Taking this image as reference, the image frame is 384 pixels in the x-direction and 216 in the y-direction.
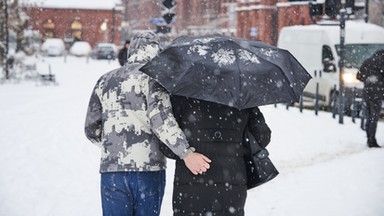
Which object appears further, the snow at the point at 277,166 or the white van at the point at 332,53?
the white van at the point at 332,53

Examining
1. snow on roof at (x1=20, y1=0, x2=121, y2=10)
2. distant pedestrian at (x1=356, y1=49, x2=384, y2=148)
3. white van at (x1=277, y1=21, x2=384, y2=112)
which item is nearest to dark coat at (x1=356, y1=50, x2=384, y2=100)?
distant pedestrian at (x1=356, y1=49, x2=384, y2=148)

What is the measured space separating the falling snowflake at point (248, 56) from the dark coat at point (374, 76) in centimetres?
688

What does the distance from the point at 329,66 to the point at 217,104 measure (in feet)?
43.6

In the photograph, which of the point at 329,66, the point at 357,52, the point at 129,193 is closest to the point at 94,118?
the point at 129,193

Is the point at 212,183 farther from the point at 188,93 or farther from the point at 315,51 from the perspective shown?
the point at 315,51

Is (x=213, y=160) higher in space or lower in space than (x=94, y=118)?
lower

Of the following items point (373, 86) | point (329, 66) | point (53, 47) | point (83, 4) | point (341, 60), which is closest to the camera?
point (373, 86)

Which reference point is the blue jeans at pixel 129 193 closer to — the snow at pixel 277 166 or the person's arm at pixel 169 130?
the person's arm at pixel 169 130

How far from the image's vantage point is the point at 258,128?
4043 mm

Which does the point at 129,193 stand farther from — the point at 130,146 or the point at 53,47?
the point at 53,47

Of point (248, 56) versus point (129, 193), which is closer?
point (248, 56)

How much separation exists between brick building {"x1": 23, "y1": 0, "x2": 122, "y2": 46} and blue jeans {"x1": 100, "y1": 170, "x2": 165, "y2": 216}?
72629 mm

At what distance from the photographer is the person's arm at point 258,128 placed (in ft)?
13.3

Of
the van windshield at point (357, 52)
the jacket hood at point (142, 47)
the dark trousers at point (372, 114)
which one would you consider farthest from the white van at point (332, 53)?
the jacket hood at point (142, 47)
